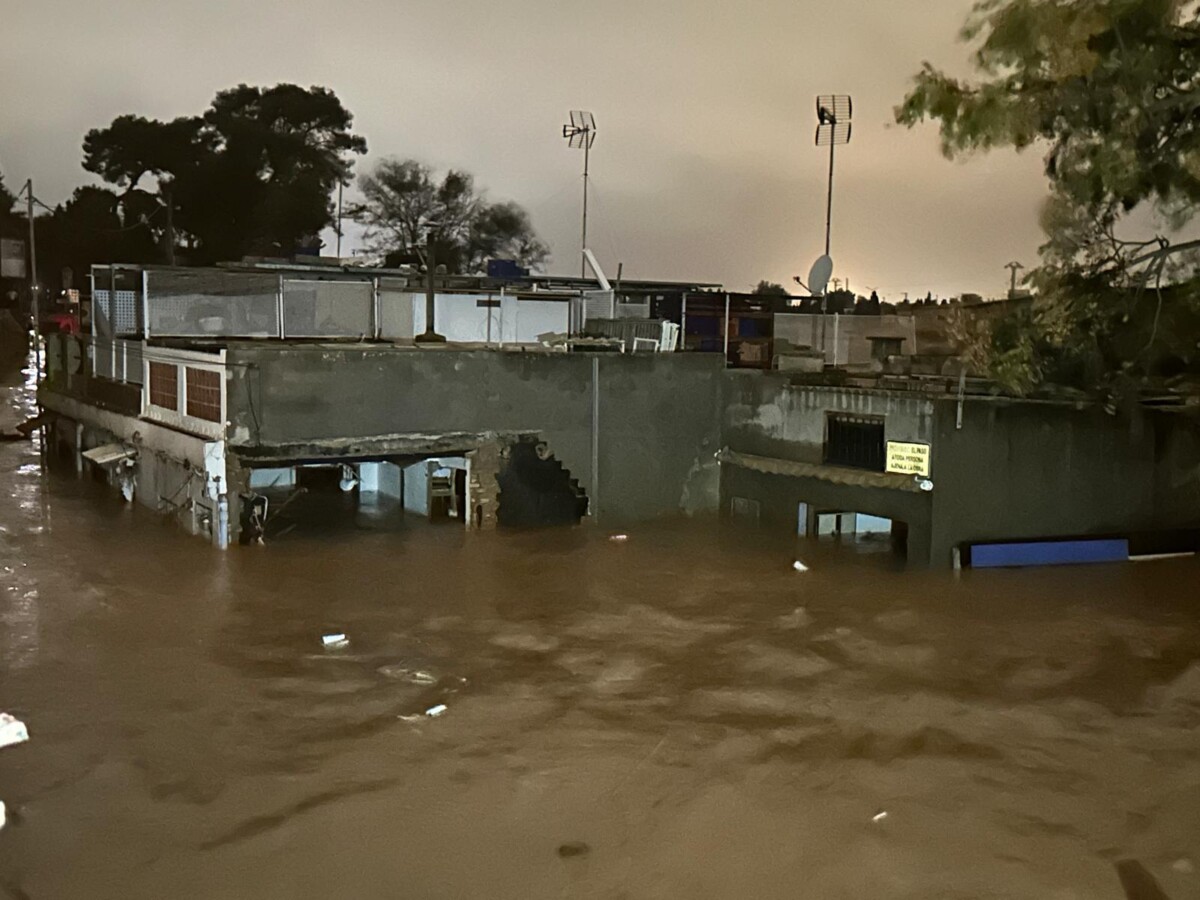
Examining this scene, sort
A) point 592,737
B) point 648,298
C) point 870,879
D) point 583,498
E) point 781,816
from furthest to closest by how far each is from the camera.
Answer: point 648,298 → point 583,498 → point 592,737 → point 781,816 → point 870,879

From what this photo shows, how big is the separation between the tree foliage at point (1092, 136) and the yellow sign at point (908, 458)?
201 cm

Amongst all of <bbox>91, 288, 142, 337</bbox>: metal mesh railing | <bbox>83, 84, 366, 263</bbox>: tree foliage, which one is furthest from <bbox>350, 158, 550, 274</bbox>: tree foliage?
<bbox>91, 288, 142, 337</bbox>: metal mesh railing

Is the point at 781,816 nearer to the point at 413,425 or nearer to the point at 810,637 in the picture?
the point at 810,637

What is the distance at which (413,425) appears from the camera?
2089 centimetres

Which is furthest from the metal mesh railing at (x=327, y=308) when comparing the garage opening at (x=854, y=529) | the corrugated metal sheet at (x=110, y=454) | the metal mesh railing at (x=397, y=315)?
the garage opening at (x=854, y=529)

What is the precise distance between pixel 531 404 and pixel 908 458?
7330mm

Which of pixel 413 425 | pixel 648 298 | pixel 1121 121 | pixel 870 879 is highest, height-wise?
pixel 1121 121

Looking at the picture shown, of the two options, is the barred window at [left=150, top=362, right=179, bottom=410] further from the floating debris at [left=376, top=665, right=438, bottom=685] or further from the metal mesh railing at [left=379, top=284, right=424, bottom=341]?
the floating debris at [left=376, top=665, right=438, bottom=685]

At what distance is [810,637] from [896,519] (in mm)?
5111

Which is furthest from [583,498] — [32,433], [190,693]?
[32,433]

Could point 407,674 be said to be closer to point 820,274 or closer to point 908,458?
point 908,458

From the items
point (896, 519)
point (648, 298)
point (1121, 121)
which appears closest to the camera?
point (1121, 121)

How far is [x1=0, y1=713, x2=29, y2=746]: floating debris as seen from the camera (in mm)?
11219

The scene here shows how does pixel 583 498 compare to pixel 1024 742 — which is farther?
pixel 583 498
